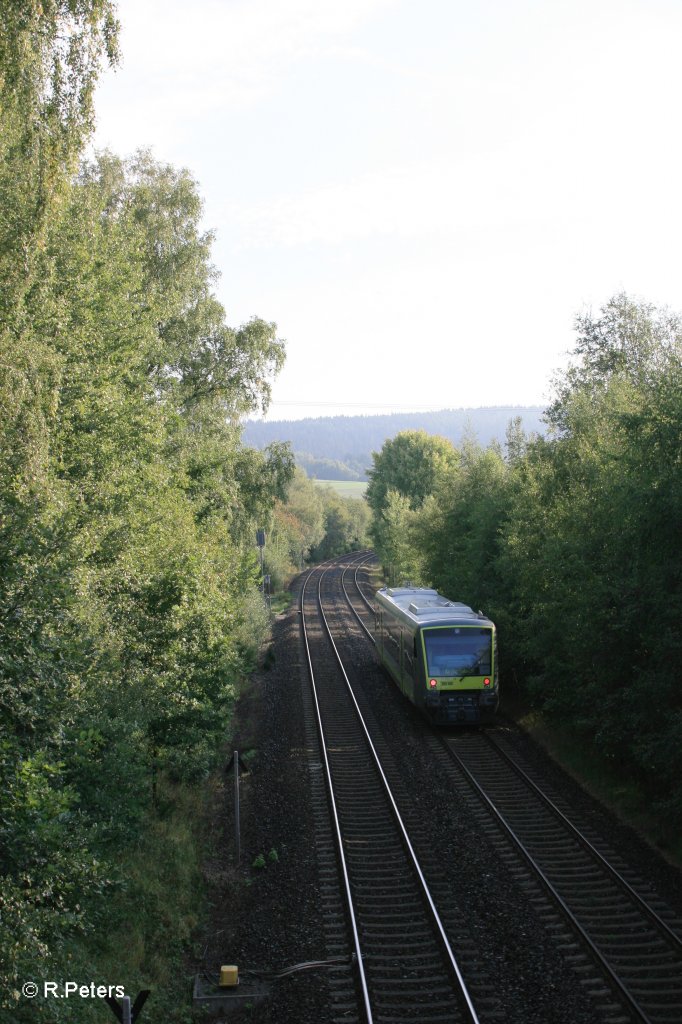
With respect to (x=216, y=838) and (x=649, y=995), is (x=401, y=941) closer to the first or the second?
(x=649, y=995)

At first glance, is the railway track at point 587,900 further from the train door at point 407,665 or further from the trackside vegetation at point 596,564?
the train door at point 407,665

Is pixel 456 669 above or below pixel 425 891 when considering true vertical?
above

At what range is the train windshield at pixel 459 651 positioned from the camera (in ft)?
66.9

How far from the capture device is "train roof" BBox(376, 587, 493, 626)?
20859mm

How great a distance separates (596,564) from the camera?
54.6ft

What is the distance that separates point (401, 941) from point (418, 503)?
5969 centimetres

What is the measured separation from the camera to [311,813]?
50.6 feet

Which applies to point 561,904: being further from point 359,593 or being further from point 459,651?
point 359,593

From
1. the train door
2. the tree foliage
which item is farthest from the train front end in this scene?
the tree foliage

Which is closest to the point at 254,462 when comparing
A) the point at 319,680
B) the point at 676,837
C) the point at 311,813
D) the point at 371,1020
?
the point at 319,680

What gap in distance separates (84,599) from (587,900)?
7.89 meters

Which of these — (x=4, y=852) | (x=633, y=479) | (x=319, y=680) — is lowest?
(x=319, y=680)

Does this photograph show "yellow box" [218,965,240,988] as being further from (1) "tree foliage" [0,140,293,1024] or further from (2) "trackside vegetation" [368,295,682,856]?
(2) "trackside vegetation" [368,295,682,856]

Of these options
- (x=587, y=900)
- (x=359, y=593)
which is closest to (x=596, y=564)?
(x=587, y=900)
